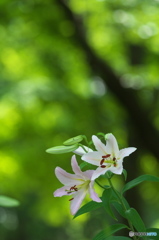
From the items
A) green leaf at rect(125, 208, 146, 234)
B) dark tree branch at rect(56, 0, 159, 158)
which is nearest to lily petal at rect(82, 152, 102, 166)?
green leaf at rect(125, 208, 146, 234)

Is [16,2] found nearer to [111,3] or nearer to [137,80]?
[111,3]

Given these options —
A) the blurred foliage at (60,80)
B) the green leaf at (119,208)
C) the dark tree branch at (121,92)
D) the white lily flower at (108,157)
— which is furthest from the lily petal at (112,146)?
the dark tree branch at (121,92)

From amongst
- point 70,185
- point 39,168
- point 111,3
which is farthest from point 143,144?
point 70,185

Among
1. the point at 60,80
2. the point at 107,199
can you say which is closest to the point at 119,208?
the point at 107,199

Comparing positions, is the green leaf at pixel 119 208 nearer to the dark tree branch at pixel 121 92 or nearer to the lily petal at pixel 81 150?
the lily petal at pixel 81 150

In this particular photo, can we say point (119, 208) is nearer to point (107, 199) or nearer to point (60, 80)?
point (107, 199)

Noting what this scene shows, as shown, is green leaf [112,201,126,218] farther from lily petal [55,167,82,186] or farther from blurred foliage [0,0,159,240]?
blurred foliage [0,0,159,240]
